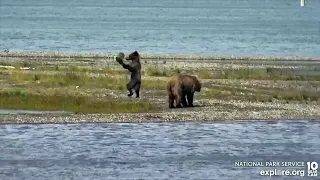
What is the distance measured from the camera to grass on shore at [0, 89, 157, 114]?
93.5ft

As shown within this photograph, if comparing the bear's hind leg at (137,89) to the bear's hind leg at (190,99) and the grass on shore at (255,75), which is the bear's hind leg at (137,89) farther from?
the grass on shore at (255,75)

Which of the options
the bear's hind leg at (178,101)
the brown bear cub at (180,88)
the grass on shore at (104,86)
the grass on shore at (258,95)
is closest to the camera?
the brown bear cub at (180,88)

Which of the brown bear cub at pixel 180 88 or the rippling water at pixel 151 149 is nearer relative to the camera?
the rippling water at pixel 151 149

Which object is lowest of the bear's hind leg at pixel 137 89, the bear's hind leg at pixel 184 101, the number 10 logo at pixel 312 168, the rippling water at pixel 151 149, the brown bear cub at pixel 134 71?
the number 10 logo at pixel 312 168

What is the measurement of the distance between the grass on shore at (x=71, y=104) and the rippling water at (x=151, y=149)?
2.46m

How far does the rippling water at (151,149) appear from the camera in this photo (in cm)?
2003

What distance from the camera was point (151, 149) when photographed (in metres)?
22.6

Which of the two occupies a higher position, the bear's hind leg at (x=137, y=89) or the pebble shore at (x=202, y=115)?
the bear's hind leg at (x=137, y=89)

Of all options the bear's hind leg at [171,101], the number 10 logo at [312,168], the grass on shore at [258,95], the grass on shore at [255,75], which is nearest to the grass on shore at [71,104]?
the bear's hind leg at [171,101]

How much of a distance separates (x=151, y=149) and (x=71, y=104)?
697cm

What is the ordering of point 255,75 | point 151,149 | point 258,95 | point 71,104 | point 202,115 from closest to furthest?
point 151,149 < point 202,115 < point 71,104 < point 258,95 < point 255,75

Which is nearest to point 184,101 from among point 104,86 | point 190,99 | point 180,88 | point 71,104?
Answer: point 190,99

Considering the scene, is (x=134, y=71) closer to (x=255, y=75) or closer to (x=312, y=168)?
(x=312, y=168)

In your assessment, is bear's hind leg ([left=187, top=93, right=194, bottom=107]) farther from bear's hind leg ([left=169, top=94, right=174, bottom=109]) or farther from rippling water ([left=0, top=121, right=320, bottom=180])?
rippling water ([left=0, top=121, right=320, bottom=180])
